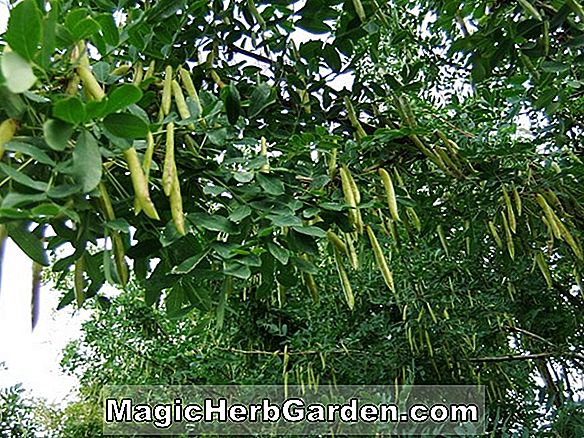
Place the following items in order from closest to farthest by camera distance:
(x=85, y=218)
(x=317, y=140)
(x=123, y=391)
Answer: (x=85, y=218) → (x=317, y=140) → (x=123, y=391)

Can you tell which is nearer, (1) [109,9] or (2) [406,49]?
(1) [109,9]

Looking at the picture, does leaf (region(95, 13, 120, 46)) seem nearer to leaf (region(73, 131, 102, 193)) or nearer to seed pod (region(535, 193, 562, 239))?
leaf (region(73, 131, 102, 193))

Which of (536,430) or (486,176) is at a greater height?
(486,176)

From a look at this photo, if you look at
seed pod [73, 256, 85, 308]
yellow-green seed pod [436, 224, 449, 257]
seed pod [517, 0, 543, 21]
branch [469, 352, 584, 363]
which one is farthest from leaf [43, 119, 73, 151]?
branch [469, 352, 584, 363]

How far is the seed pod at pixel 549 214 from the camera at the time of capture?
1051mm

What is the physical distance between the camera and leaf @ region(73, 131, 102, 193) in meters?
0.48

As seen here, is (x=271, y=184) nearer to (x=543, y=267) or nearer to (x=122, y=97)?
(x=122, y=97)

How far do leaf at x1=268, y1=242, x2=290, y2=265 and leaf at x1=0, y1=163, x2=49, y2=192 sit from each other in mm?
262

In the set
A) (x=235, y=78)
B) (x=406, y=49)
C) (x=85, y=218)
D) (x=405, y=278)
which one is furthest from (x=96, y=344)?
(x=85, y=218)

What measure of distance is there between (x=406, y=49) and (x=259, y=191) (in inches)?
46.2

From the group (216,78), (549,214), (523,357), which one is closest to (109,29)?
(216,78)

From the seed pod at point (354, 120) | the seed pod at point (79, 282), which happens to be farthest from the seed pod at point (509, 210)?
the seed pod at point (79, 282)

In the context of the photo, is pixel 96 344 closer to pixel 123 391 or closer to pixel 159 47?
pixel 123 391

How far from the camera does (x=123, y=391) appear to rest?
234cm
